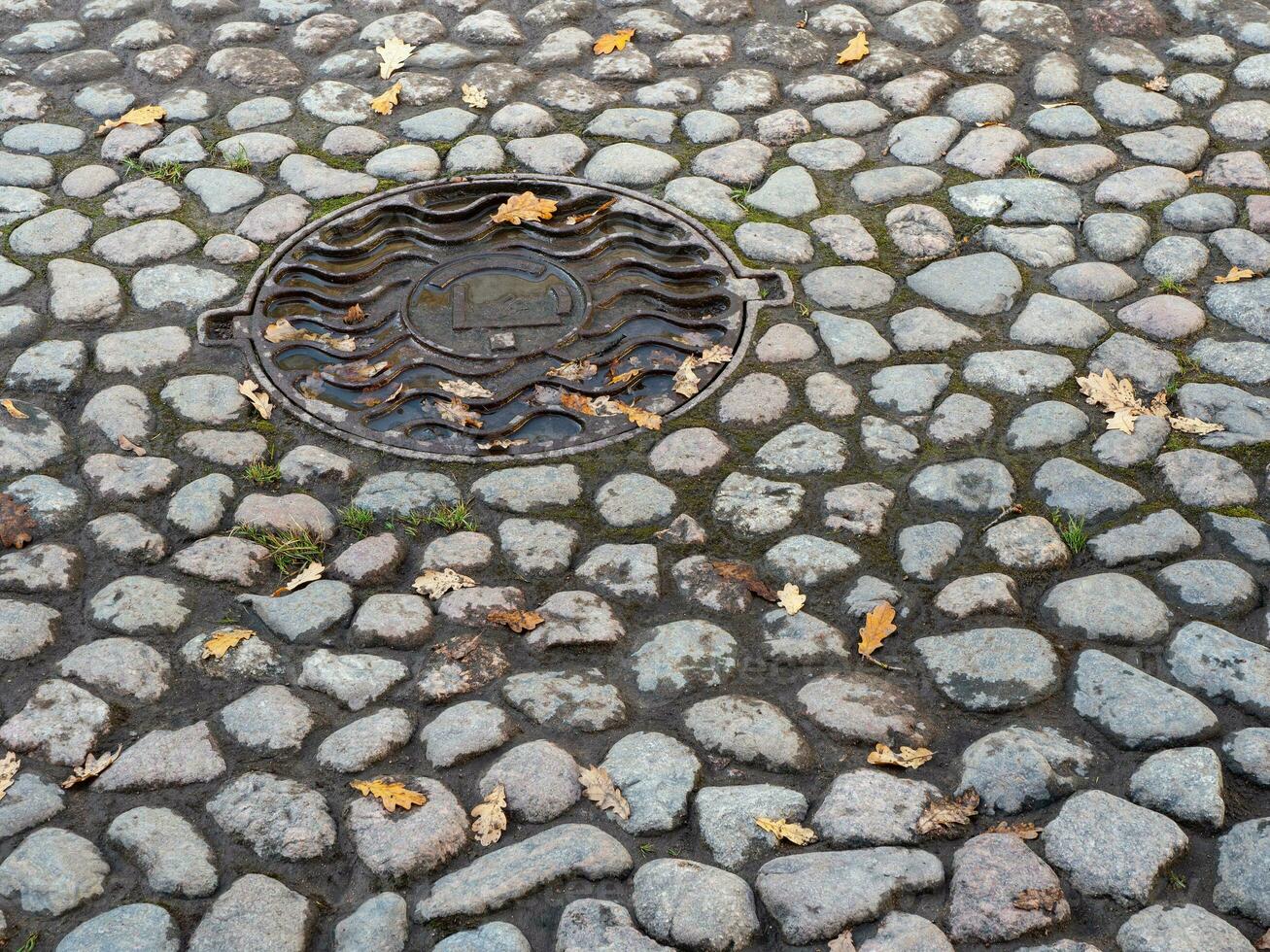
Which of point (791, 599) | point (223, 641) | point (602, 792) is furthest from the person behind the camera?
point (791, 599)

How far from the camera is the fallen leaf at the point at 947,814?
274 centimetres

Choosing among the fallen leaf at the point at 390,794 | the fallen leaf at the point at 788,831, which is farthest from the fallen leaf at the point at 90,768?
the fallen leaf at the point at 788,831

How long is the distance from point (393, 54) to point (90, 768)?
3618 mm

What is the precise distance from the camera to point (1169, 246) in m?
4.41

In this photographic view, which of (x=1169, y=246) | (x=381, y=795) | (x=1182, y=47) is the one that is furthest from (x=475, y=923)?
(x=1182, y=47)

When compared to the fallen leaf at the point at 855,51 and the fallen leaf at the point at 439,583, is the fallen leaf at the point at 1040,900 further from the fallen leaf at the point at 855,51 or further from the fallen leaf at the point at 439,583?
the fallen leaf at the point at 855,51

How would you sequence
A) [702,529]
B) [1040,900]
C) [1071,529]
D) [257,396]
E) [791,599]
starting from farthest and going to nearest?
[257,396]
[702,529]
[1071,529]
[791,599]
[1040,900]

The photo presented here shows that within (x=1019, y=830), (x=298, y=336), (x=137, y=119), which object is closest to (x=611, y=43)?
(x=137, y=119)

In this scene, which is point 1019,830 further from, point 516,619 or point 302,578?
point 302,578

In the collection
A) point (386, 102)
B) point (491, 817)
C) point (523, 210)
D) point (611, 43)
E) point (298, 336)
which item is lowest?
point (491, 817)

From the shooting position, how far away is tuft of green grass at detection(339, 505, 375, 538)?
3.57m

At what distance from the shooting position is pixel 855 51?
543cm

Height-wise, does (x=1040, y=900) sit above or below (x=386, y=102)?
below

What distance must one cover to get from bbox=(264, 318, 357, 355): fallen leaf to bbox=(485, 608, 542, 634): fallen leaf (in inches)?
51.9
